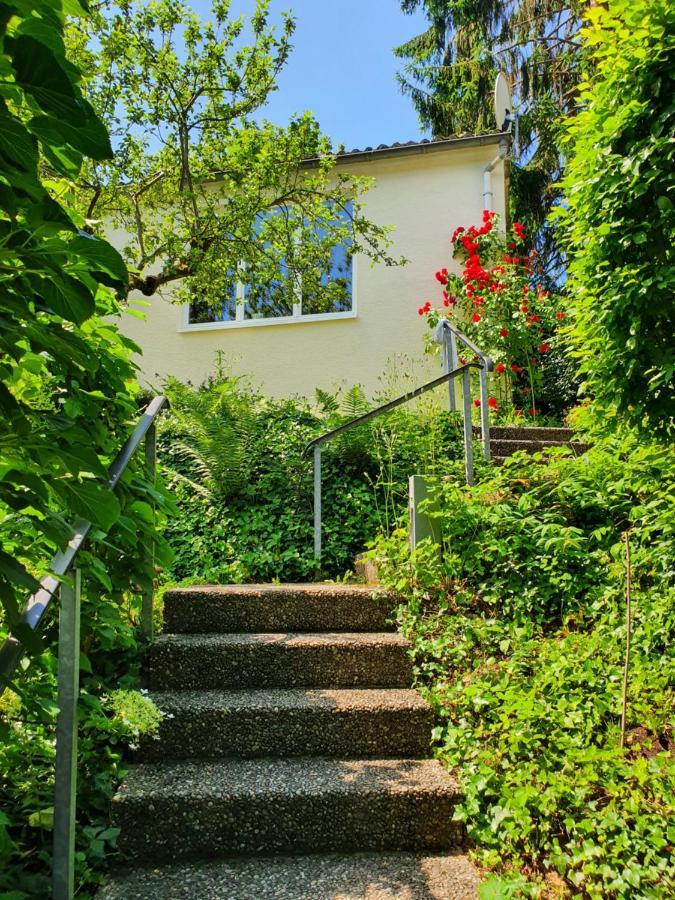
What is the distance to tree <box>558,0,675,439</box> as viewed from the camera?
2697 mm

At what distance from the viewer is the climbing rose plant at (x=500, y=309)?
7383 mm

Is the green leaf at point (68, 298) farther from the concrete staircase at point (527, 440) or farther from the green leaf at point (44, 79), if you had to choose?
the concrete staircase at point (527, 440)

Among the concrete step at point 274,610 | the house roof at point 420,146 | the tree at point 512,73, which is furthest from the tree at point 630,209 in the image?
the tree at point 512,73

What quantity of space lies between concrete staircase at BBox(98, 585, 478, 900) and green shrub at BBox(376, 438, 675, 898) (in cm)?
18

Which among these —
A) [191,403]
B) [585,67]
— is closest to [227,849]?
[191,403]

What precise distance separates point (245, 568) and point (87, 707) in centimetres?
258

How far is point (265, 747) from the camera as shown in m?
2.68

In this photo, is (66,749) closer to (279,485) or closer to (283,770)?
(283,770)

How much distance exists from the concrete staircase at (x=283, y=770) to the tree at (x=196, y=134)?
4.02m

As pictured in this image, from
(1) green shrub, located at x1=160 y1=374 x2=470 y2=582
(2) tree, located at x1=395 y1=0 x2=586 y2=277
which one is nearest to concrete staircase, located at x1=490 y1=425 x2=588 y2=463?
(1) green shrub, located at x1=160 y1=374 x2=470 y2=582

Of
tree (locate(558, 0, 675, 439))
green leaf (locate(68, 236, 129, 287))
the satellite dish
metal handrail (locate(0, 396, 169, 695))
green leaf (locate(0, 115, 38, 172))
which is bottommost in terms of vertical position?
metal handrail (locate(0, 396, 169, 695))

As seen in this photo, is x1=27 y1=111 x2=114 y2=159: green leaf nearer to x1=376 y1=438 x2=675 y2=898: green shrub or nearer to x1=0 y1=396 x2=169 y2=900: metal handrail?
x1=0 y1=396 x2=169 y2=900: metal handrail

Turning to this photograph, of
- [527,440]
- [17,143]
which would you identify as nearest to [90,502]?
[17,143]

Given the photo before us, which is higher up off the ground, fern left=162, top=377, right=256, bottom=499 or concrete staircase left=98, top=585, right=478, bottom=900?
fern left=162, top=377, right=256, bottom=499
